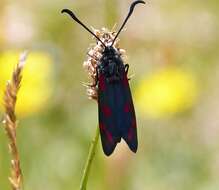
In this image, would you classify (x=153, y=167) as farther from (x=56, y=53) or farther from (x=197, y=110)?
(x=56, y=53)

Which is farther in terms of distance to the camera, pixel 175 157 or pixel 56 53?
pixel 56 53

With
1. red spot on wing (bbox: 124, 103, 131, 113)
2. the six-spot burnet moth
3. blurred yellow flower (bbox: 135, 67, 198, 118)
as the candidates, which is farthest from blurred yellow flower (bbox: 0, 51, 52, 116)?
red spot on wing (bbox: 124, 103, 131, 113)

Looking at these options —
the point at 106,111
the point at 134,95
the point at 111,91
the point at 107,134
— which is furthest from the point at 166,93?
the point at 107,134

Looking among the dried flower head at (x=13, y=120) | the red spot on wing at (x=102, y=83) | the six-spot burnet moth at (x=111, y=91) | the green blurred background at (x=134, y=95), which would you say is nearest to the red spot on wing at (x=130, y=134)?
the six-spot burnet moth at (x=111, y=91)

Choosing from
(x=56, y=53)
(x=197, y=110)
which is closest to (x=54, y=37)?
(x=56, y=53)

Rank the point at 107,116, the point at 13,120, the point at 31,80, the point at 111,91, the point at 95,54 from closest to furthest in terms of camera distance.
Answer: the point at 13,120 < the point at 95,54 < the point at 107,116 < the point at 111,91 < the point at 31,80

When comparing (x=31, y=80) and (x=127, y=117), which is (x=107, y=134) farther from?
(x=31, y=80)

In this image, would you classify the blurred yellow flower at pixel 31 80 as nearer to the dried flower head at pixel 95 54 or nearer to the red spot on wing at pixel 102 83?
the red spot on wing at pixel 102 83
